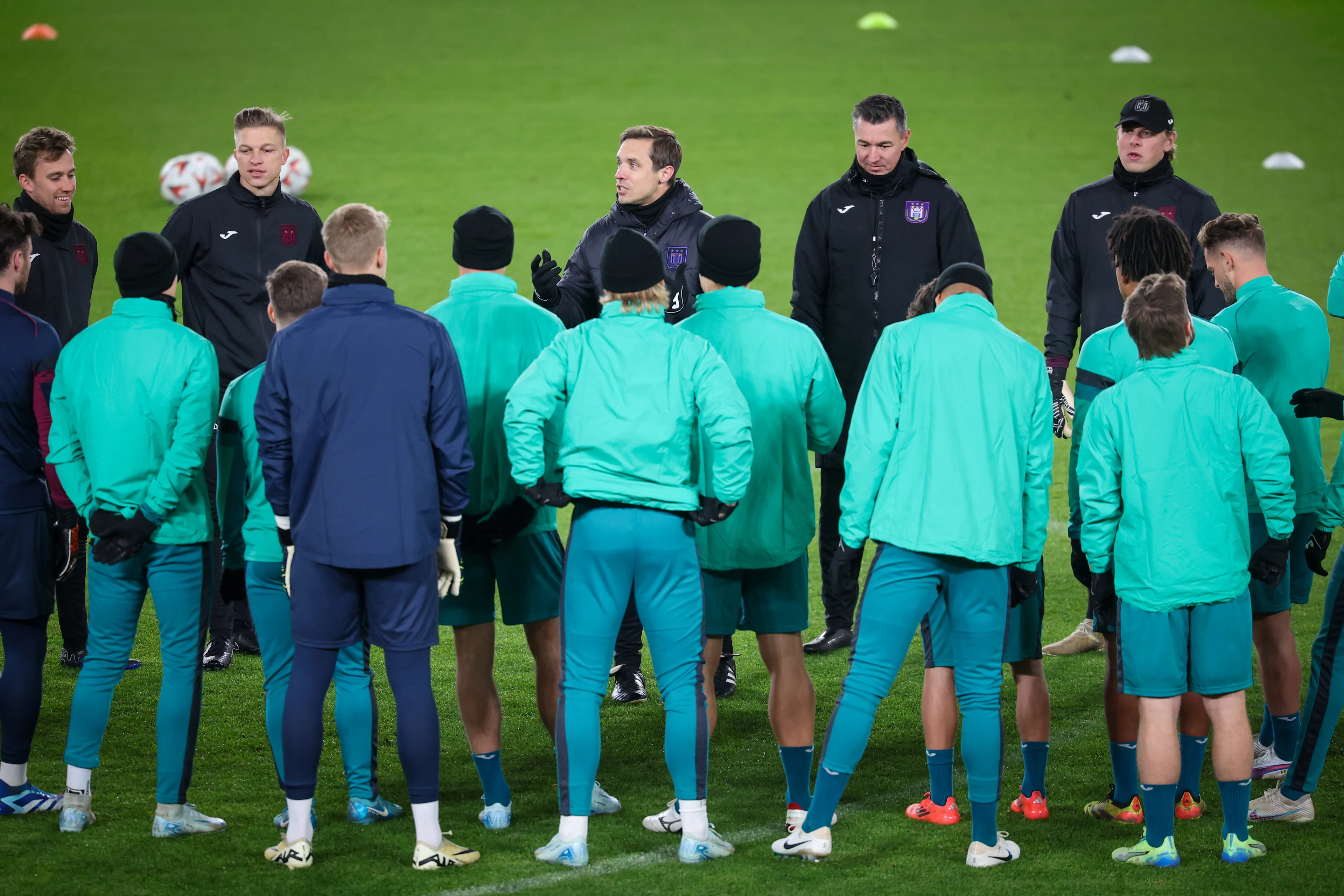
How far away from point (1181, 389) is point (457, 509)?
85.8 inches

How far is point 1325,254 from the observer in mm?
16469

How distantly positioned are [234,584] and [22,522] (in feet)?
2.37

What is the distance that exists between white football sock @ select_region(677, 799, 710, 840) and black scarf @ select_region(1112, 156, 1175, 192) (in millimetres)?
3612

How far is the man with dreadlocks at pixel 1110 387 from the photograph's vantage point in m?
4.64

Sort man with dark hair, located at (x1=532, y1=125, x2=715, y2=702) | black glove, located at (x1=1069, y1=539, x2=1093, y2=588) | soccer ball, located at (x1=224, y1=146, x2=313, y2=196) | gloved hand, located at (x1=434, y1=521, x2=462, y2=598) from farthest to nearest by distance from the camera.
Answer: soccer ball, located at (x1=224, y1=146, x2=313, y2=196), man with dark hair, located at (x1=532, y1=125, x2=715, y2=702), black glove, located at (x1=1069, y1=539, x2=1093, y2=588), gloved hand, located at (x1=434, y1=521, x2=462, y2=598)

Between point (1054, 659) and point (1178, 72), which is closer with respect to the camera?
point (1054, 659)

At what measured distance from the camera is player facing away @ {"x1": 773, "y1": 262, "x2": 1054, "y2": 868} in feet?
14.0

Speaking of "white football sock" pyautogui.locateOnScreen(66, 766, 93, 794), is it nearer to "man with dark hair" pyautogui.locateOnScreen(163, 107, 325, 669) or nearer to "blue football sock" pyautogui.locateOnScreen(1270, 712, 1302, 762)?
"man with dark hair" pyautogui.locateOnScreen(163, 107, 325, 669)

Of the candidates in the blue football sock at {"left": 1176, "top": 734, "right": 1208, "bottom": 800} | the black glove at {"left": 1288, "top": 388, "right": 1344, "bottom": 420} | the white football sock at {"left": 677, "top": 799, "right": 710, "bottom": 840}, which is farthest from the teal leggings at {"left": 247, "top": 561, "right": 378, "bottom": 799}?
the black glove at {"left": 1288, "top": 388, "right": 1344, "bottom": 420}

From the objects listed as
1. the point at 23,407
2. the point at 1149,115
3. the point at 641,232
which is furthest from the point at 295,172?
the point at 23,407

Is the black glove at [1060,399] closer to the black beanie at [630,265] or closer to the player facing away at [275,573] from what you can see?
the black beanie at [630,265]

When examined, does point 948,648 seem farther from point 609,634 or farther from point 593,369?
point 593,369

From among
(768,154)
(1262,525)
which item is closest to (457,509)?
(1262,525)

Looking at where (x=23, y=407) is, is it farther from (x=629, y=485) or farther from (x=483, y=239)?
(x=629, y=485)
